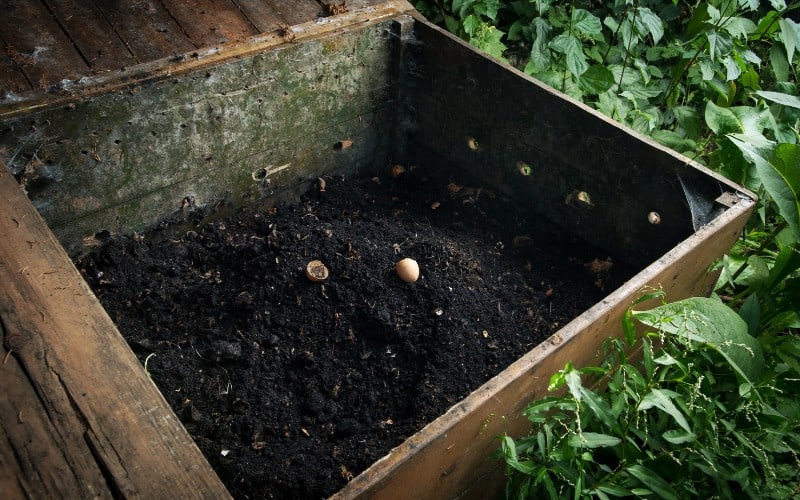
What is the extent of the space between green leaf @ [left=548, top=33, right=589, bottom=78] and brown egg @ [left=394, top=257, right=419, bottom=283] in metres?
1.10

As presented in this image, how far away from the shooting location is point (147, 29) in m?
2.48

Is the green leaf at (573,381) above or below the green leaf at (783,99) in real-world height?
below

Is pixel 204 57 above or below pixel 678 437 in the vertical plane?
above

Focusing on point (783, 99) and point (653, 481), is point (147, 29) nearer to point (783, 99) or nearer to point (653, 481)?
point (653, 481)

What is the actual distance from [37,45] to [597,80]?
2.09 meters

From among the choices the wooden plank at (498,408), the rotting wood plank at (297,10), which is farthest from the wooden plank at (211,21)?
the wooden plank at (498,408)

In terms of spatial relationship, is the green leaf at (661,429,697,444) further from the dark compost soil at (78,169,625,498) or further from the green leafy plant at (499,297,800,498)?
the dark compost soil at (78,169,625,498)

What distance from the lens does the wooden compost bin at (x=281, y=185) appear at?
1380 mm

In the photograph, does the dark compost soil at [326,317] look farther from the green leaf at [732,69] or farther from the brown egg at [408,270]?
the green leaf at [732,69]

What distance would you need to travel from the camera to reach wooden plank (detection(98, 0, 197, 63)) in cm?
242

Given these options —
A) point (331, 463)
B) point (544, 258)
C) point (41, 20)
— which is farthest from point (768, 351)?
point (41, 20)


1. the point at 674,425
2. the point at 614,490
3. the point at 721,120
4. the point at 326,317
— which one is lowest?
the point at 326,317

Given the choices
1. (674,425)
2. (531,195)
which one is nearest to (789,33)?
(531,195)

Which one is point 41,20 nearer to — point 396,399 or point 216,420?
point 216,420
